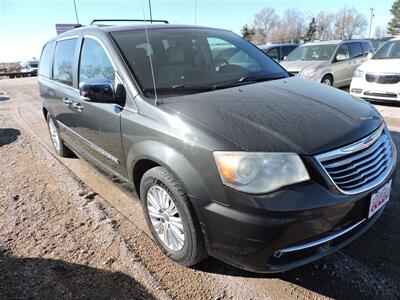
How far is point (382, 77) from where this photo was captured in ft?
24.3

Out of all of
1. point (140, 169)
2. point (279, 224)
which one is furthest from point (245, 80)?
point (279, 224)

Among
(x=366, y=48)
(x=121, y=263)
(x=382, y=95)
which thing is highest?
(x=366, y=48)

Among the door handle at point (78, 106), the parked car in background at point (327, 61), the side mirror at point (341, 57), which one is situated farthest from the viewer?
the side mirror at point (341, 57)

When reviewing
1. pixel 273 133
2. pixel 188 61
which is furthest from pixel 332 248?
pixel 188 61

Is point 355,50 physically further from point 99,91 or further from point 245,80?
point 99,91

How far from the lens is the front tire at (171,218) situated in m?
2.21

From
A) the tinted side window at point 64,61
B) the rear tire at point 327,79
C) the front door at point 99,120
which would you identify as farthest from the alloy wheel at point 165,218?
the rear tire at point 327,79

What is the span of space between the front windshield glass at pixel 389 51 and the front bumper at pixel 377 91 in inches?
40.0

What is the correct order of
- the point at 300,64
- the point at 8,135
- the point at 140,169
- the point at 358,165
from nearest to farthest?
the point at 358,165
the point at 140,169
the point at 8,135
the point at 300,64

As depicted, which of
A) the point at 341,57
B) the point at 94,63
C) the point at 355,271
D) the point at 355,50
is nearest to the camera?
the point at 355,271

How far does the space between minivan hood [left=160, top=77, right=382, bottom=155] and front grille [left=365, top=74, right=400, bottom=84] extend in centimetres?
531

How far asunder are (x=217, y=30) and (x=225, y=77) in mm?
1070

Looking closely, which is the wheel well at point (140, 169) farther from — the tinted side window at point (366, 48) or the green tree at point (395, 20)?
the green tree at point (395, 20)

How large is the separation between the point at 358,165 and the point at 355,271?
Result: 2.71ft
